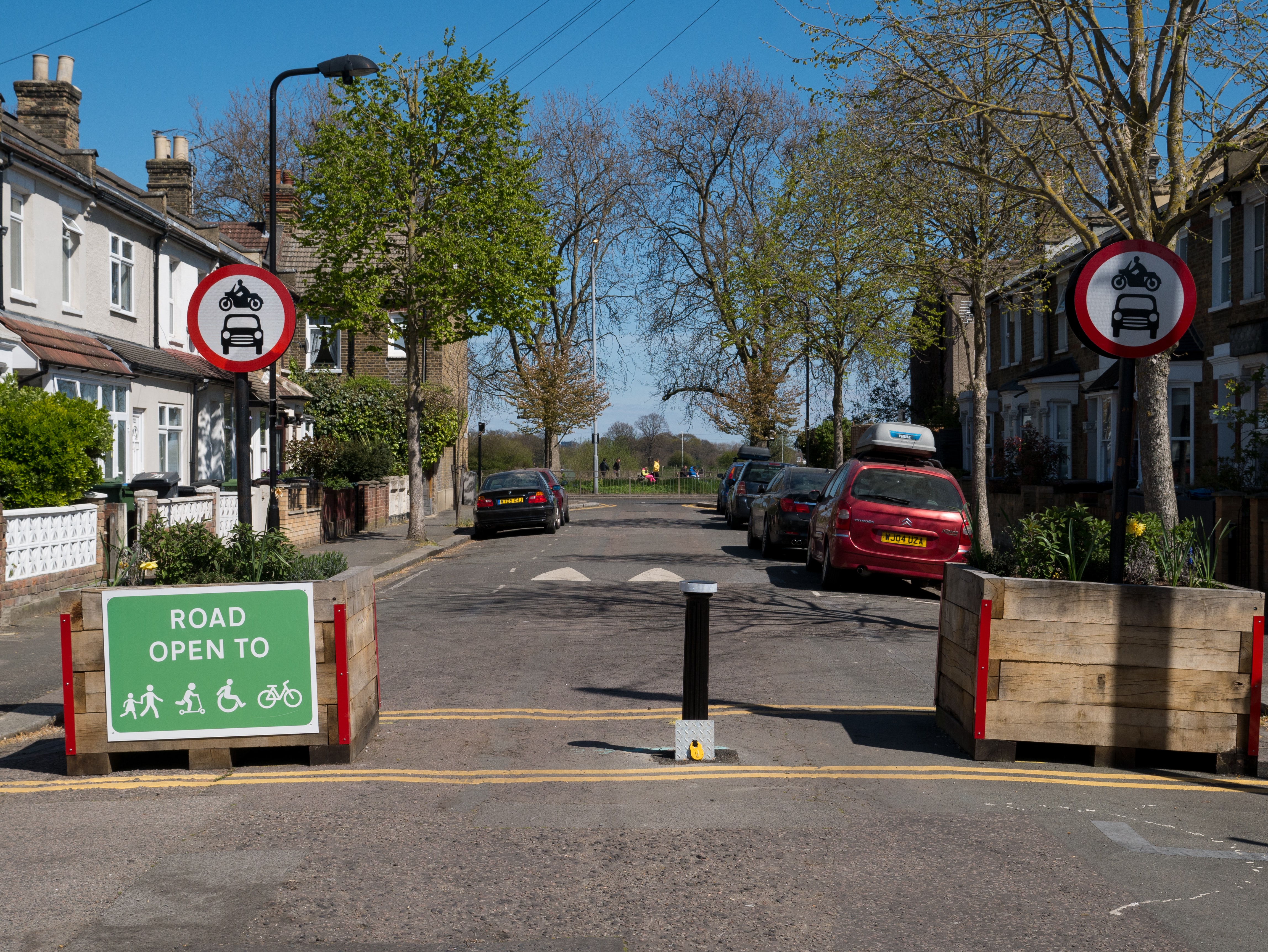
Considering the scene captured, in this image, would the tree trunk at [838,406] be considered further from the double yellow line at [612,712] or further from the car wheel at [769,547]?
the double yellow line at [612,712]

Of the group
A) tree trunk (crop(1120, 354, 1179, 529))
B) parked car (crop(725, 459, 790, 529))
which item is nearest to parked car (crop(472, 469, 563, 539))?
parked car (crop(725, 459, 790, 529))

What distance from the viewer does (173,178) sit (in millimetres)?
31328

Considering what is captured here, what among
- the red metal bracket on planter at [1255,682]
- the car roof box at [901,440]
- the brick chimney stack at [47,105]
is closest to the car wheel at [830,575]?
the car roof box at [901,440]

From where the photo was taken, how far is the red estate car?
1521 centimetres

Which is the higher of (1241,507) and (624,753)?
(1241,507)

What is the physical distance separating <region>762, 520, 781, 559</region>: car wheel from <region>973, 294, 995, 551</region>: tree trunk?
11.6ft

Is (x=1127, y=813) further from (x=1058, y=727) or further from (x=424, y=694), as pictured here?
(x=424, y=694)

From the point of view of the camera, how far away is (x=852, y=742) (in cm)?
721

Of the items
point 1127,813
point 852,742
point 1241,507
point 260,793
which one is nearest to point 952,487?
point 1241,507

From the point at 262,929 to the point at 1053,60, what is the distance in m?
12.6

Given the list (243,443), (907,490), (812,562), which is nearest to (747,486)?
(812,562)

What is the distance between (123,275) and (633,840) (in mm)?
21815

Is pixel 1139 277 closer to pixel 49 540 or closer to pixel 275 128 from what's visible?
pixel 49 540

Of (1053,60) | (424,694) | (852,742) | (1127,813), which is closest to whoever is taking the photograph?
(1127,813)
